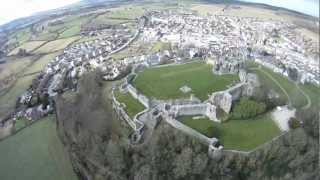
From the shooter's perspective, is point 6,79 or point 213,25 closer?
point 6,79

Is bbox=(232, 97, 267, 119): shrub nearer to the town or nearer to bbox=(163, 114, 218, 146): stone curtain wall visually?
the town

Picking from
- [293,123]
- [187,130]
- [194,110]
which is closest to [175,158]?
[187,130]

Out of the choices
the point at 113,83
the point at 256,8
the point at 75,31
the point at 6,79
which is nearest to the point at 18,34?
the point at 75,31

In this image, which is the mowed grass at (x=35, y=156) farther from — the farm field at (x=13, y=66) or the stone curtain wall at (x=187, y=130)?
the farm field at (x=13, y=66)

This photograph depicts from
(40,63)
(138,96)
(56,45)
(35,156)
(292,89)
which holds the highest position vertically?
(138,96)

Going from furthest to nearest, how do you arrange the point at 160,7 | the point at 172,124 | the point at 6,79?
the point at 160,7, the point at 6,79, the point at 172,124

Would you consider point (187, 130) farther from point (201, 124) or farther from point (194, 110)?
point (194, 110)

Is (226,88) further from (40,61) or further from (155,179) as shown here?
(40,61)
